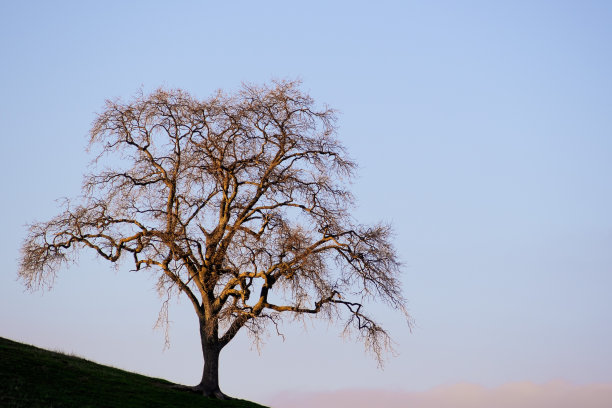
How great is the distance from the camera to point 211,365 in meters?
37.5

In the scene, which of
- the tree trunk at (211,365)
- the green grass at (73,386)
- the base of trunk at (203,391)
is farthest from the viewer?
the tree trunk at (211,365)

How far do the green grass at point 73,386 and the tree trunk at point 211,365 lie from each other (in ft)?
3.19

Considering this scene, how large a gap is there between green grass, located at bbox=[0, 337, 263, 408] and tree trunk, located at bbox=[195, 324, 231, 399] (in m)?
0.97

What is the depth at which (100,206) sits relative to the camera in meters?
39.4

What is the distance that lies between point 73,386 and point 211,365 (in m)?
7.49

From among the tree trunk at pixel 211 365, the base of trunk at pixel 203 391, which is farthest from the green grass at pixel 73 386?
the tree trunk at pixel 211 365

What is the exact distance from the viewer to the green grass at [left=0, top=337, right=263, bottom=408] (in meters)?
29.2

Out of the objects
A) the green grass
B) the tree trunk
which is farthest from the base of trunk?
the green grass

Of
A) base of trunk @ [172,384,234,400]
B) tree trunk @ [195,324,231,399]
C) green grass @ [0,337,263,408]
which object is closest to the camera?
green grass @ [0,337,263,408]

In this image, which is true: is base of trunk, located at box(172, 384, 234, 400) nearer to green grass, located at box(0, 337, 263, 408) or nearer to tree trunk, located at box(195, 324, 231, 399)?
tree trunk, located at box(195, 324, 231, 399)

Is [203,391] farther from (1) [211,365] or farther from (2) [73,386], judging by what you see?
(2) [73,386]

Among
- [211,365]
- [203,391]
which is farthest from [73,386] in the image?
[211,365]

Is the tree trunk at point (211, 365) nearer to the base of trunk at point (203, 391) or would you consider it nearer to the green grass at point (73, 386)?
the base of trunk at point (203, 391)

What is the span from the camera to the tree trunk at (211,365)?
37312 millimetres
